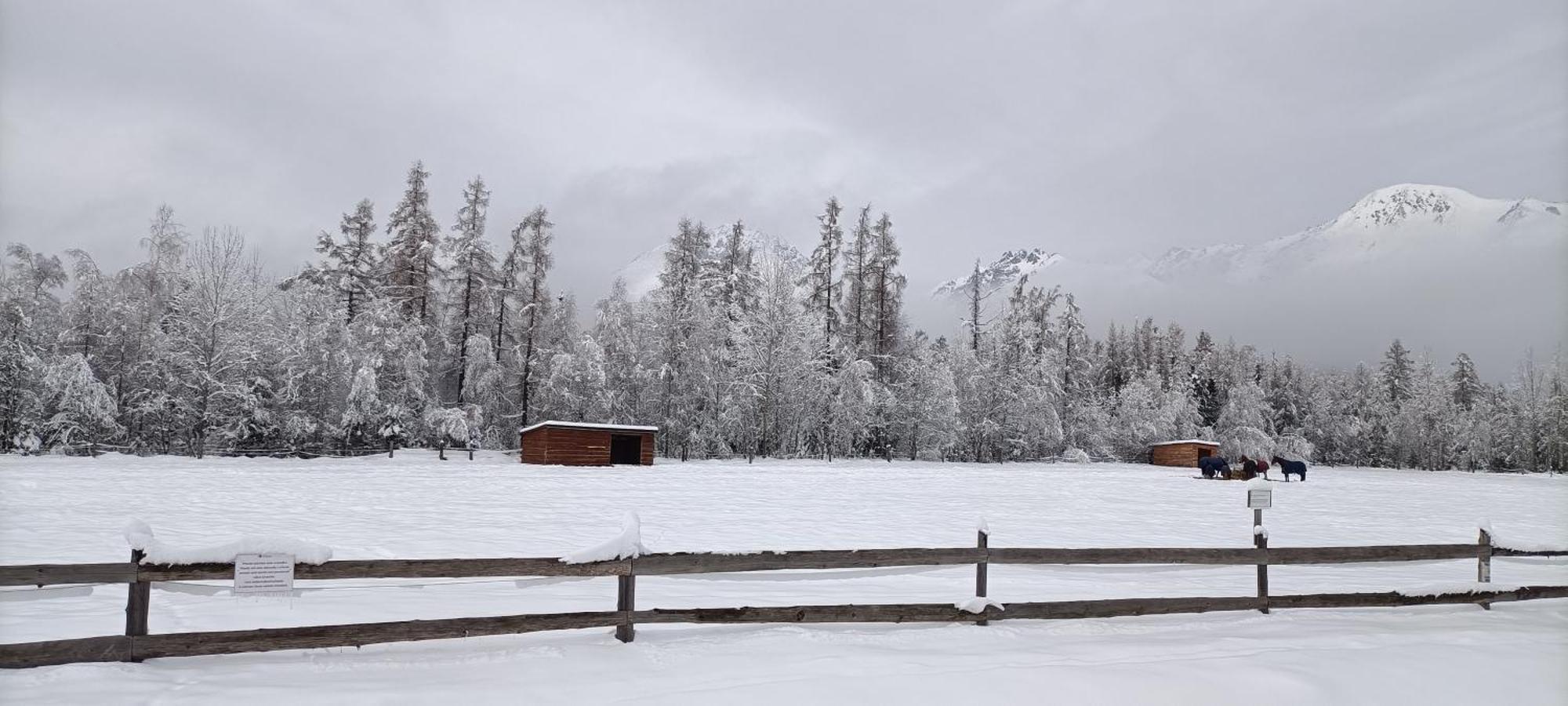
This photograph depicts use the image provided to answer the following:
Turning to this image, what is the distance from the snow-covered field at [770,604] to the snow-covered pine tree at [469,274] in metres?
22.7

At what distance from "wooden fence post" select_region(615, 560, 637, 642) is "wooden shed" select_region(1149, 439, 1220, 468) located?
51.1m

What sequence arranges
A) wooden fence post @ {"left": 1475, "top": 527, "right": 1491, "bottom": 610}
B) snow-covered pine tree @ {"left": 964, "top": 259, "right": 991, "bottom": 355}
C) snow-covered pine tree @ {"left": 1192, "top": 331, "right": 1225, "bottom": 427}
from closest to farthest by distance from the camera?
wooden fence post @ {"left": 1475, "top": 527, "right": 1491, "bottom": 610}, snow-covered pine tree @ {"left": 964, "top": 259, "right": 991, "bottom": 355}, snow-covered pine tree @ {"left": 1192, "top": 331, "right": 1225, "bottom": 427}

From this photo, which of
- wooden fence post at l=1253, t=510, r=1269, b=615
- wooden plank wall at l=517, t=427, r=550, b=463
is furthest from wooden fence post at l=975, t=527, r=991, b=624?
wooden plank wall at l=517, t=427, r=550, b=463

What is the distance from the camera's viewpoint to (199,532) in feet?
42.4

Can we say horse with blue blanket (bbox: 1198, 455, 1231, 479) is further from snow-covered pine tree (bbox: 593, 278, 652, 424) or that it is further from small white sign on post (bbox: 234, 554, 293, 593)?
small white sign on post (bbox: 234, 554, 293, 593)

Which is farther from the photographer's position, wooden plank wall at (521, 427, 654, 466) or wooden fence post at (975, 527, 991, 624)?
wooden plank wall at (521, 427, 654, 466)

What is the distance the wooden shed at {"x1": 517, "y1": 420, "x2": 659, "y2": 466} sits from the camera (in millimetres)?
35688

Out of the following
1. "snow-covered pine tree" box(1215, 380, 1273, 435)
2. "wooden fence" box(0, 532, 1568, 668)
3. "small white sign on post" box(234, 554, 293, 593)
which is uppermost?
"snow-covered pine tree" box(1215, 380, 1273, 435)

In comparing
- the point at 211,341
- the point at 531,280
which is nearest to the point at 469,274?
the point at 531,280

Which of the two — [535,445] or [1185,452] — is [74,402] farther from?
[1185,452]

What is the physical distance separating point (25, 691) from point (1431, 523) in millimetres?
25680

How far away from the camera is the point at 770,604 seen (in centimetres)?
898

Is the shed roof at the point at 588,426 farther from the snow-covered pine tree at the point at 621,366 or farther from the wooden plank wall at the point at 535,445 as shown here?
the snow-covered pine tree at the point at 621,366

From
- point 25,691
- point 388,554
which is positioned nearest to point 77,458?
point 388,554
